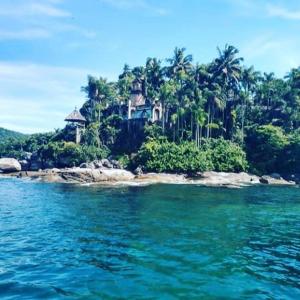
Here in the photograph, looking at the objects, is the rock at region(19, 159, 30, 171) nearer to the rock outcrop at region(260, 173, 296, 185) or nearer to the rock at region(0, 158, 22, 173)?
the rock at region(0, 158, 22, 173)

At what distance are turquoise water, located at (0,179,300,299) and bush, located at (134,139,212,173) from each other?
28950 millimetres

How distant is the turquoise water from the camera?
1168 centimetres

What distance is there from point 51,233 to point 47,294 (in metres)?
8.55

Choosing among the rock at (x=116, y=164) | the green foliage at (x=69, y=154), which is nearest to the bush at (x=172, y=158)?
the rock at (x=116, y=164)

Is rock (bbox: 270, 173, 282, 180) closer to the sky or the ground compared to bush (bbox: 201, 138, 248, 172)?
closer to the ground

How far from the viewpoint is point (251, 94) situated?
3012 inches

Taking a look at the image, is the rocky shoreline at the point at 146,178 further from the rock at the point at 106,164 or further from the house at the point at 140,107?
the house at the point at 140,107

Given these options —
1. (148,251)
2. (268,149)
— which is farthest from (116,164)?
(148,251)

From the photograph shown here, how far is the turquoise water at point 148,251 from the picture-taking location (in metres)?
11.7

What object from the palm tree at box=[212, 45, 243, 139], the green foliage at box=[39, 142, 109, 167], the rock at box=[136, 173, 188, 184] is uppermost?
the palm tree at box=[212, 45, 243, 139]

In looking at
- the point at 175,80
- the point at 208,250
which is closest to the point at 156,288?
the point at 208,250

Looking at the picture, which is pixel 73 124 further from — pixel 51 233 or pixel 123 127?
pixel 51 233

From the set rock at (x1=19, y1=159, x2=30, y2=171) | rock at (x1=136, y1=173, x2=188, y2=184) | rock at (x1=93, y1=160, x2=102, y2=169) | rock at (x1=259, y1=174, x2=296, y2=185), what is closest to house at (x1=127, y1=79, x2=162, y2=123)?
rock at (x1=93, y1=160, x2=102, y2=169)

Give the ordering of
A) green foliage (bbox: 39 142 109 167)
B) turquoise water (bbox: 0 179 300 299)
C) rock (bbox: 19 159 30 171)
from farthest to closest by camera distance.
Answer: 1. rock (bbox: 19 159 30 171)
2. green foliage (bbox: 39 142 109 167)
3. turquoise water (bbox: 0 179 300 299)
